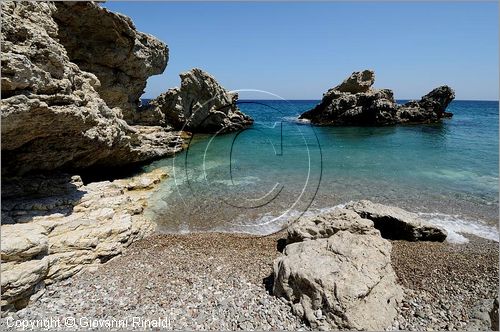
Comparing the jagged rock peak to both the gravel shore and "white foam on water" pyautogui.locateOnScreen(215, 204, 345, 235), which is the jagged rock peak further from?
the gravel shore

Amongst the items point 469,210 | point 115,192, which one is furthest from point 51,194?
point 469,210

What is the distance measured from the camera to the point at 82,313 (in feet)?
21.5

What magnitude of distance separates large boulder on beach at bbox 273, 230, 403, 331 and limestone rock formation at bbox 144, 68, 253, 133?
29.5 metres

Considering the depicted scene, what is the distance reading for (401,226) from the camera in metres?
10.7

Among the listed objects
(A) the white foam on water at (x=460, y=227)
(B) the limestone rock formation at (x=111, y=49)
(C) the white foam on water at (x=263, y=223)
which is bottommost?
(A) the white foam on water at (x=460, y=227)

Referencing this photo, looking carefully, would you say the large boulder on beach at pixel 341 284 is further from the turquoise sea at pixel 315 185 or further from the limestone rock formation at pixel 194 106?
the limestone rock formation at pixel 194 106

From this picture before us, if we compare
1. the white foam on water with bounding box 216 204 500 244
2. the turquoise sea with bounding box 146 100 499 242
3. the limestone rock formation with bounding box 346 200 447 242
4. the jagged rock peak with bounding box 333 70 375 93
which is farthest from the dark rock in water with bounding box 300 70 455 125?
the limestone rock formation with bounding box 346 200 447 242

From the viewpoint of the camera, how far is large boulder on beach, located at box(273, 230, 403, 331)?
20.1 feet

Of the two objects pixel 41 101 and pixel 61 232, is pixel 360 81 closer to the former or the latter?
pixel 41 101

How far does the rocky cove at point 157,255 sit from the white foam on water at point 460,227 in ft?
2.12

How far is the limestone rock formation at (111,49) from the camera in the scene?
2014 cm

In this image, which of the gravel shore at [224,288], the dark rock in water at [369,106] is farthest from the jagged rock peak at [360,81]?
the gravel shore at [224,288]

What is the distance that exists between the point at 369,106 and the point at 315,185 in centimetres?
4540

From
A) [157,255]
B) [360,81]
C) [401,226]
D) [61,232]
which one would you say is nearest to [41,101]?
[61,232]
